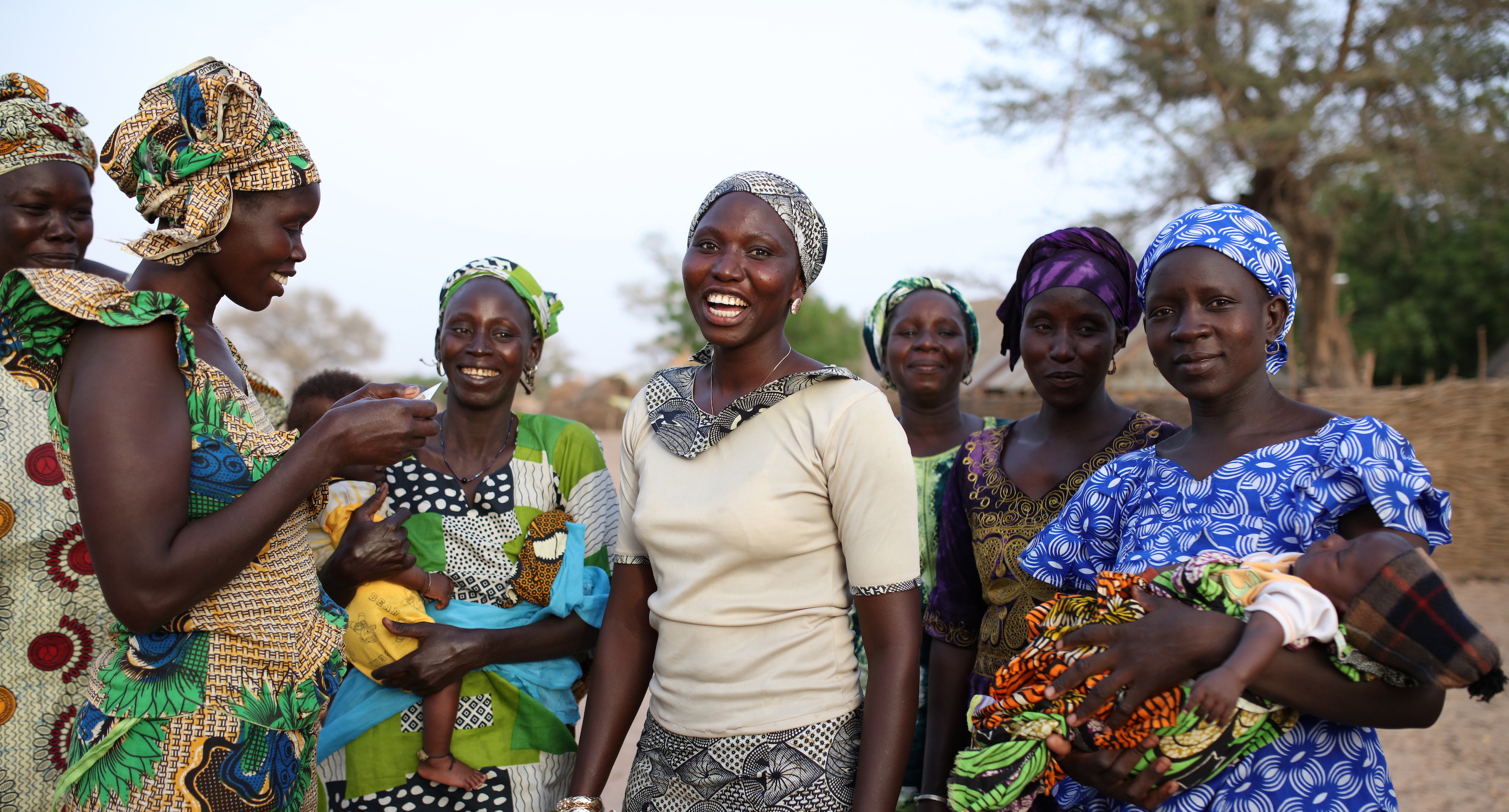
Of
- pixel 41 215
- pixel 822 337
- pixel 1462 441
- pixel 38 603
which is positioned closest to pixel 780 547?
pixel 38 603

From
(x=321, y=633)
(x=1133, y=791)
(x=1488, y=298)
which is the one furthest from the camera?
(x=1488, y=298)

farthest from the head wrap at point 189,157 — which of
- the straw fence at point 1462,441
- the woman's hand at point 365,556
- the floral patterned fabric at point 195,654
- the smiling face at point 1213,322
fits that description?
the straw fence at point 1462,441

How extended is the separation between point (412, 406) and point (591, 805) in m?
1.05

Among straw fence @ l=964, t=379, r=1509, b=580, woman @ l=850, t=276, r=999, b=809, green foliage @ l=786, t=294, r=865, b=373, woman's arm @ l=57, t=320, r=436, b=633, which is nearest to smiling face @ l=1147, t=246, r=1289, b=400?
woman @ l=850, t=276, r=999, b=809

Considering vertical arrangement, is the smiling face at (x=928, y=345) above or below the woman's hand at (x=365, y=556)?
above

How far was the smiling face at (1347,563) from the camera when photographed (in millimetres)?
1646

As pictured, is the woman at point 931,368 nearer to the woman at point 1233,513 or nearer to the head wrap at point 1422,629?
the woman at point 1233,513

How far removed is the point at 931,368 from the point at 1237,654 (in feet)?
6.66

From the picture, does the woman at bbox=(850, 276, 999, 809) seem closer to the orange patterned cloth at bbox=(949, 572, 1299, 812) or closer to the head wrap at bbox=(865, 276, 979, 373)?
the head wrap at bbox=(865, 276, 979, 373)

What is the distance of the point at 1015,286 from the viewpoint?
118 inches

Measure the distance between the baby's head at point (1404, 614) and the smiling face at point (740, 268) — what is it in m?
1.23

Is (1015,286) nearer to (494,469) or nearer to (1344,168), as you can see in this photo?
(494,469)

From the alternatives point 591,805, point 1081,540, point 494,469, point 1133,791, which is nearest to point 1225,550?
point 1081,540

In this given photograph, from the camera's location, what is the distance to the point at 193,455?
1878mm
